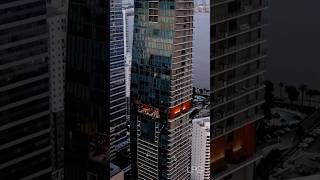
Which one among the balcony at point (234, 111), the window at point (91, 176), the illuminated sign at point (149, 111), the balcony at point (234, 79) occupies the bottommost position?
the window at point (91, 176)

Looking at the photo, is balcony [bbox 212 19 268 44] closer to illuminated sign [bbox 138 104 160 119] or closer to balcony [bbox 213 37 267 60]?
balcony [bbox 213 37 267 60]

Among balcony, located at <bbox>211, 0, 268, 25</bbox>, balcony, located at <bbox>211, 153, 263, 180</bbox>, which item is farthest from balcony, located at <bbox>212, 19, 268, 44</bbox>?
balcony, located at <bbox>211, 153, 263, 180</bbox>

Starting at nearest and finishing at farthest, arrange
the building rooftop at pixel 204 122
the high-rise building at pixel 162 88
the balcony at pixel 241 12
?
the high-rise building at pixel 162 88 < the building rooftop at pixel 204 122 < the balcony at pixel 241 12

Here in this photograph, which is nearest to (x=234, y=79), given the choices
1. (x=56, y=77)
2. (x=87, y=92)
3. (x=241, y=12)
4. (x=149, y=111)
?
(x=241, y=12)

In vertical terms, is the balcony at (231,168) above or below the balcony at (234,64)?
below

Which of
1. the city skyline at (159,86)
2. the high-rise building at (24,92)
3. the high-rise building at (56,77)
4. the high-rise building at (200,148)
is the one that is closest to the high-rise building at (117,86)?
the city skyline at (159,86)

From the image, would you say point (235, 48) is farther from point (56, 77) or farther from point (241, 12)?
point (56, 77)

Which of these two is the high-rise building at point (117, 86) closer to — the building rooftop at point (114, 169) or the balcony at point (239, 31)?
the building rooftop at point (114, 169)
